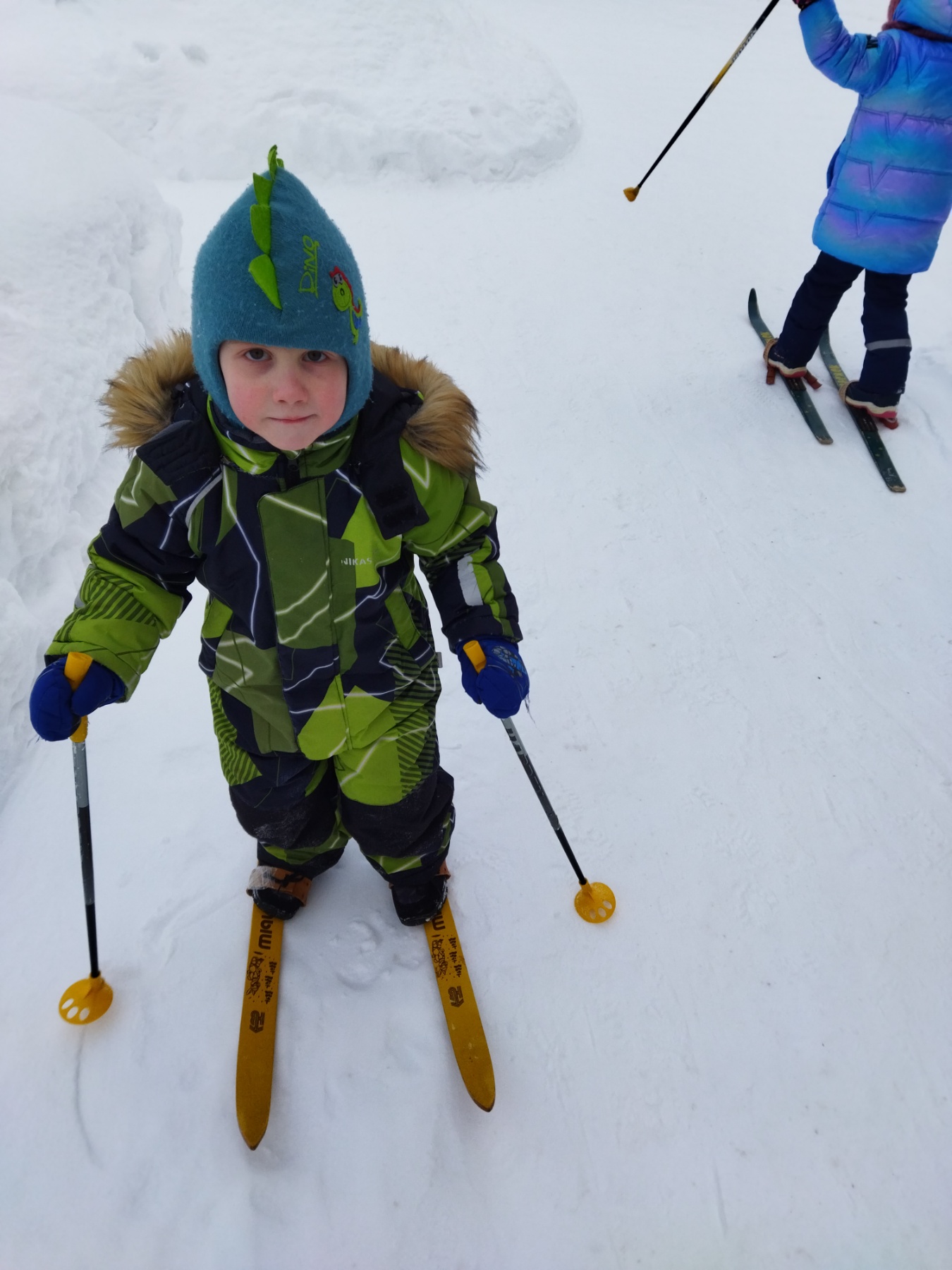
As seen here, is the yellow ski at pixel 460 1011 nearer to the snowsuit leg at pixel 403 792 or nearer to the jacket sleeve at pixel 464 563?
the snowsuit leg at pixel 403 792

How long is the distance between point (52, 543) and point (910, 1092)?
9.87 feet

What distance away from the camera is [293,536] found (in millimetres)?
1489

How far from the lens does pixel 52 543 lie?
2.71 meters

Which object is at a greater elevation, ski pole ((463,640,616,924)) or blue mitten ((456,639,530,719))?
blue mitten ((456,639,530,719))

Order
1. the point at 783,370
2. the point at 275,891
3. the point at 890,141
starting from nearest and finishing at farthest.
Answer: the point at 275,891
the point at 890,141
the point at 783,370

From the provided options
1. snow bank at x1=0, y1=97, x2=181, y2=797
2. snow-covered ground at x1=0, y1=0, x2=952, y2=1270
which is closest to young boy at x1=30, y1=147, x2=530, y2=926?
snow-covered ground at x1=0, y1=0, x2=952, y2=1270

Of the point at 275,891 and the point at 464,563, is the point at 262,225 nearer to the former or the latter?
the point at 464,563

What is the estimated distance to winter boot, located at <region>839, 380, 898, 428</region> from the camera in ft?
12.0

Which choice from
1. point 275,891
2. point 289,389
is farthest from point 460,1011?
point 289,389

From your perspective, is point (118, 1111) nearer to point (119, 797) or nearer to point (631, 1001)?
point (119, 797)

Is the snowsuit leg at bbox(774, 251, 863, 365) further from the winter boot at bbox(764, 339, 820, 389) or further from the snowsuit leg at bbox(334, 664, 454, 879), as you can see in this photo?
the snowsuit leg at bbox(334, 664, 454, 879)

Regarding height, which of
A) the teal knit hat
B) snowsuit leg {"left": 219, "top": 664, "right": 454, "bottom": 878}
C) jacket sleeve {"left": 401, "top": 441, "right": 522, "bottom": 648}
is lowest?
snowsuit leg {"left": 219, "top": 664, "right": 454, "bottom": 878}

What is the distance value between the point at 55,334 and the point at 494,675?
102 inches

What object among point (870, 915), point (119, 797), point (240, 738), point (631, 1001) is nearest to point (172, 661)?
point (119, 797)
